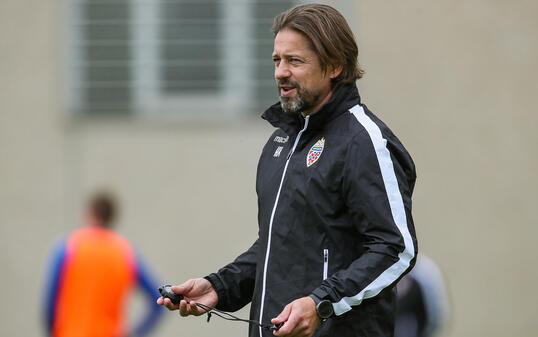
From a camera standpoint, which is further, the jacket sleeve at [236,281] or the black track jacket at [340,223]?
the jacket sleeve at [236,281]

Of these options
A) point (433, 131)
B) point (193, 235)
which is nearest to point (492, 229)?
point (433, 131)

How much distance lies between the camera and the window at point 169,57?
860 centimetres

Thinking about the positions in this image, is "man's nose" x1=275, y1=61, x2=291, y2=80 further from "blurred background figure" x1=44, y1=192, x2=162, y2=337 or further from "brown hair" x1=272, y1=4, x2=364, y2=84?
"blurred background figure" x1=44, y1=192, x2=162, y2=337

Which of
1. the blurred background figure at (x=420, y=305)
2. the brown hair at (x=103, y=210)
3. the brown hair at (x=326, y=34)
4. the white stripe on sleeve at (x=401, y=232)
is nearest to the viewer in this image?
the white stripe on sleeve at (x=401, y=232)

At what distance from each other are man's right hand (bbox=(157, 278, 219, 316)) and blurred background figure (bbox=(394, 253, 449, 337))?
243 centimetres

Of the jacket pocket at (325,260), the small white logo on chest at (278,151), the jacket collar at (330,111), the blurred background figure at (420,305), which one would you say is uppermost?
the jacket collar at (330,111)

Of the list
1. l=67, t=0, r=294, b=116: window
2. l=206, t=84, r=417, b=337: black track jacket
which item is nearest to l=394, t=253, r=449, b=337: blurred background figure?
l=206, t=84, r=417, b=337: black track jacket

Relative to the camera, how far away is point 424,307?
19.6ft

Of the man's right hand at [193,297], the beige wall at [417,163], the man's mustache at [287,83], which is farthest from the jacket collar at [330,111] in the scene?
the beige wall at [417,163]

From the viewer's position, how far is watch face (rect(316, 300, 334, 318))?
3.13m

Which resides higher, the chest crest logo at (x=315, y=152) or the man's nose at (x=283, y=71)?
the man's nose at (x=283, y=71)

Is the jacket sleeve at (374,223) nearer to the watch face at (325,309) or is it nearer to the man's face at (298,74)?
the watch face at (325,309)

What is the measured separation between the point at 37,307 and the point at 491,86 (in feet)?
14.0

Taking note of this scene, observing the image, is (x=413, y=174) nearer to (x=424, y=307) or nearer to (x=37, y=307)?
(x=424, y=307)
